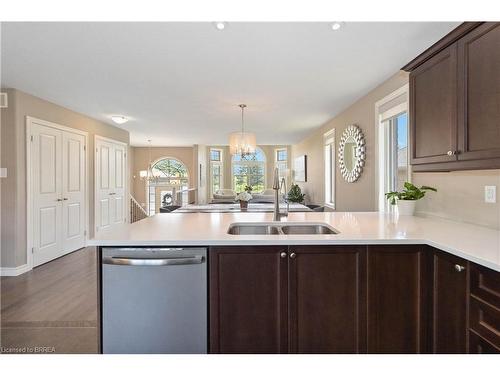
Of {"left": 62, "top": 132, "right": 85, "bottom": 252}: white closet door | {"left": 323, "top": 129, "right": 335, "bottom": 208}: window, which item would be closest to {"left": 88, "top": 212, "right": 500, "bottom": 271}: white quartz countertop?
{"left": 62, "top": 132, "right": 85, "bottom": 252}: white closet door

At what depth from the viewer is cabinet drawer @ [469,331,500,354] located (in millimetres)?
1205

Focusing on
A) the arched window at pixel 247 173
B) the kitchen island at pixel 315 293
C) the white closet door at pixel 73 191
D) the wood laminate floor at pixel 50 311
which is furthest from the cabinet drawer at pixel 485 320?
the arched window at pixel 247 173

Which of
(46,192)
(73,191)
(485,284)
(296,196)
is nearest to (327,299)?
(485,284)

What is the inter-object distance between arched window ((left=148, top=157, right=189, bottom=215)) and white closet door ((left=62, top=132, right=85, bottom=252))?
580 centimetres

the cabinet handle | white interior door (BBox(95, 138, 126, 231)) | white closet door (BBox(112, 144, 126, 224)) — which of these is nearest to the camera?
the cabinet handle

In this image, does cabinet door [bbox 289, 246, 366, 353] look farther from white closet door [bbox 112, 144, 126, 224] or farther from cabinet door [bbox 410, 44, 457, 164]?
white closet door [bbox 112, 144, 126, 224]

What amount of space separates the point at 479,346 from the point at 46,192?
16.0ft

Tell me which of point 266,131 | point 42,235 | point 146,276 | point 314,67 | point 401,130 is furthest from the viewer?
point 266,131

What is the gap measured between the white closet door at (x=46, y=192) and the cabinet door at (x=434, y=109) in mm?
4421

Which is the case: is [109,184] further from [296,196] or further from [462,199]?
[462,199]
